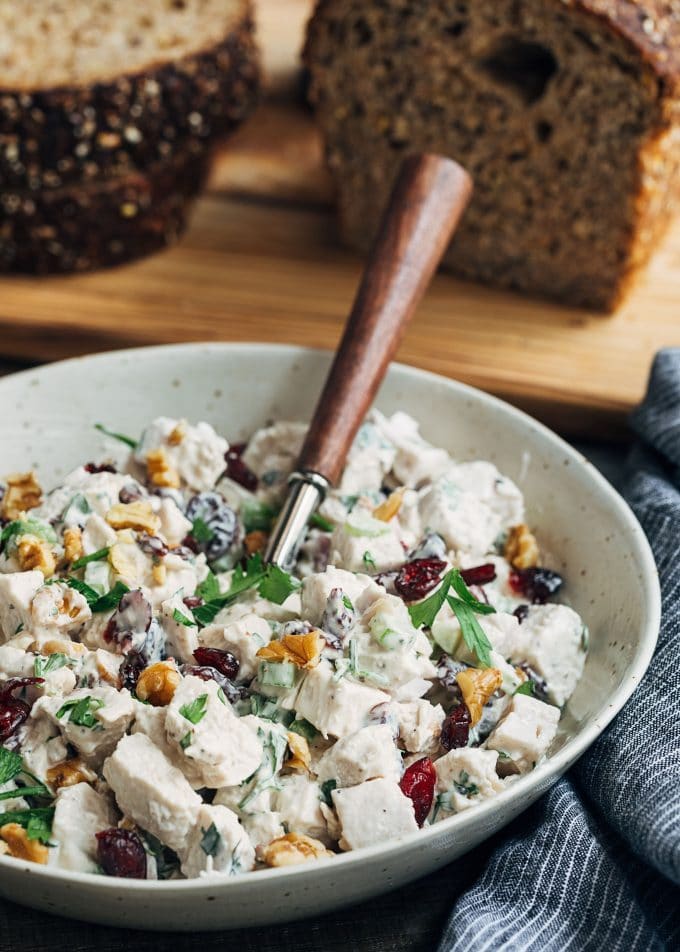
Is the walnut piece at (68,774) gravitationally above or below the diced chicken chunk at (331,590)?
below

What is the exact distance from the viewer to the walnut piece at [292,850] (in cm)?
184

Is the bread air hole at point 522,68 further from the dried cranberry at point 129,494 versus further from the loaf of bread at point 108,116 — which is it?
the dried cranberry at point 129,494

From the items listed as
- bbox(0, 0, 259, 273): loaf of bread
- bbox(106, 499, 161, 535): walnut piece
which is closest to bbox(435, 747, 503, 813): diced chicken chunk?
bbox(106, 499, 161, 535): walnut piece

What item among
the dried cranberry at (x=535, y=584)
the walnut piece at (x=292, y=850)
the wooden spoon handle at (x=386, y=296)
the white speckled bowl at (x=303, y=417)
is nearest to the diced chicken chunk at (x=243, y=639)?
the walnut piece at (x=292, y=850)

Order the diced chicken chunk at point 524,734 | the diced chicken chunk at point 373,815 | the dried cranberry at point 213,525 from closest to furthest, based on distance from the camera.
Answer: the diced chicken chunk at point 373,815, the diced chicken chunk at point 524,734, the dried cranberry at point 213,525

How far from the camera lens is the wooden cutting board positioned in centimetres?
350

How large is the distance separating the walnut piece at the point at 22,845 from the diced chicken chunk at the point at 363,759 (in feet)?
1.58

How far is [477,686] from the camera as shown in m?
2.13

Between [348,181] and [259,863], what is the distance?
2697 mm

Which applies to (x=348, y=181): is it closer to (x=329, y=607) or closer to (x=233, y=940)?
(x=329, y=607)

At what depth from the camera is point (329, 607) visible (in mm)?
2117

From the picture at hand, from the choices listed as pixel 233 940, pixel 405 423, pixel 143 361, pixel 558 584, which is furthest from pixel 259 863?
pixel 143 361

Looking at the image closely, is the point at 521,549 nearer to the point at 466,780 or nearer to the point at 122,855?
the point at 466,780

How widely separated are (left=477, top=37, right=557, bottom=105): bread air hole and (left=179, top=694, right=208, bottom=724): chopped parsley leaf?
244 centimetres
